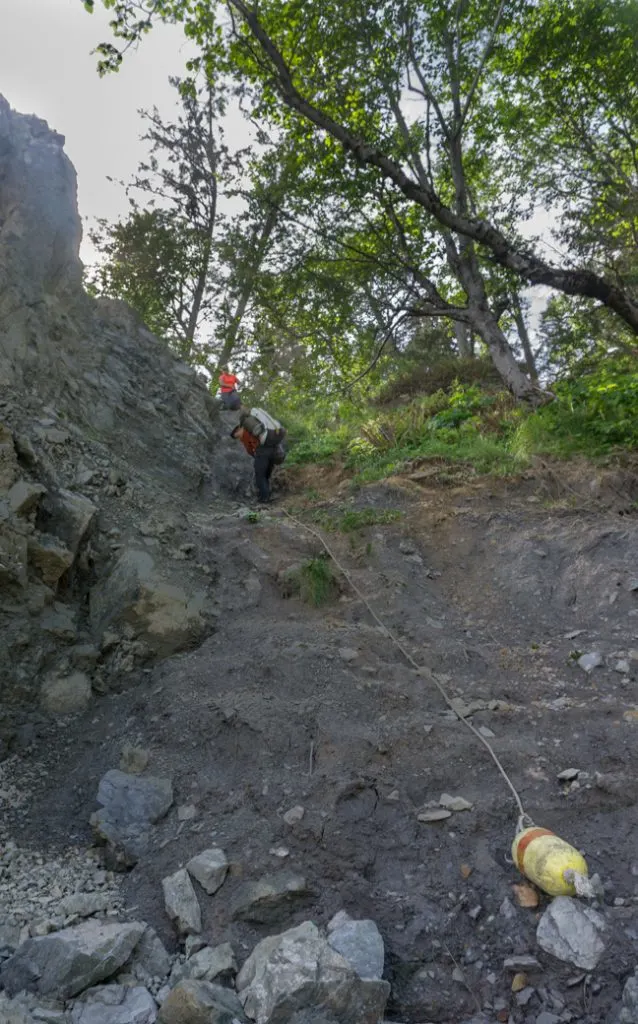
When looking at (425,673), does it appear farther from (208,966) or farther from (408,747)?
(208,966)

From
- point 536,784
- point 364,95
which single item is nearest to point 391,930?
point 536,784

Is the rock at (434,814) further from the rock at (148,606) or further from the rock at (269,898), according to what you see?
the rock at (148,606)

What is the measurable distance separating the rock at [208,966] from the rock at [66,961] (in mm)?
226

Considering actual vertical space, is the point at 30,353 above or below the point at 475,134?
below

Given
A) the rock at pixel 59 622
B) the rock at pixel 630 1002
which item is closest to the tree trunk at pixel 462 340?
the rock at pixel 59 622

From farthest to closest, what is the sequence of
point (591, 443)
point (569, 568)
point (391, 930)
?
point (591, 443)
point (569, 568)
point (391, 930)

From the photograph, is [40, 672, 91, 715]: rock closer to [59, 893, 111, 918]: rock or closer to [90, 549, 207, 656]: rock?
[90, 549, 207, 656]: rock

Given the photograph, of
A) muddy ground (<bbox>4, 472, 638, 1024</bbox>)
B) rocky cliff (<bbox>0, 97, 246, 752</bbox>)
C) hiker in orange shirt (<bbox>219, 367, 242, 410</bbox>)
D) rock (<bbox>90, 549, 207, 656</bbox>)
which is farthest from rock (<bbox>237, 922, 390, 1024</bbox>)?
hiker in orange shirt (<bbox>219, 367, 242, 410</bbox>)

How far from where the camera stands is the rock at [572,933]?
7.70ft

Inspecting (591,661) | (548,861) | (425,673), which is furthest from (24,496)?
(591,661)

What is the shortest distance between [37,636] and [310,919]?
104 inches

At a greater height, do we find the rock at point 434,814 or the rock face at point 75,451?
the rock face at point 75,451

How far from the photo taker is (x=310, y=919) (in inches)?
105

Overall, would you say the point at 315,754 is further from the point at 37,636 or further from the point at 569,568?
the point at 569,568
